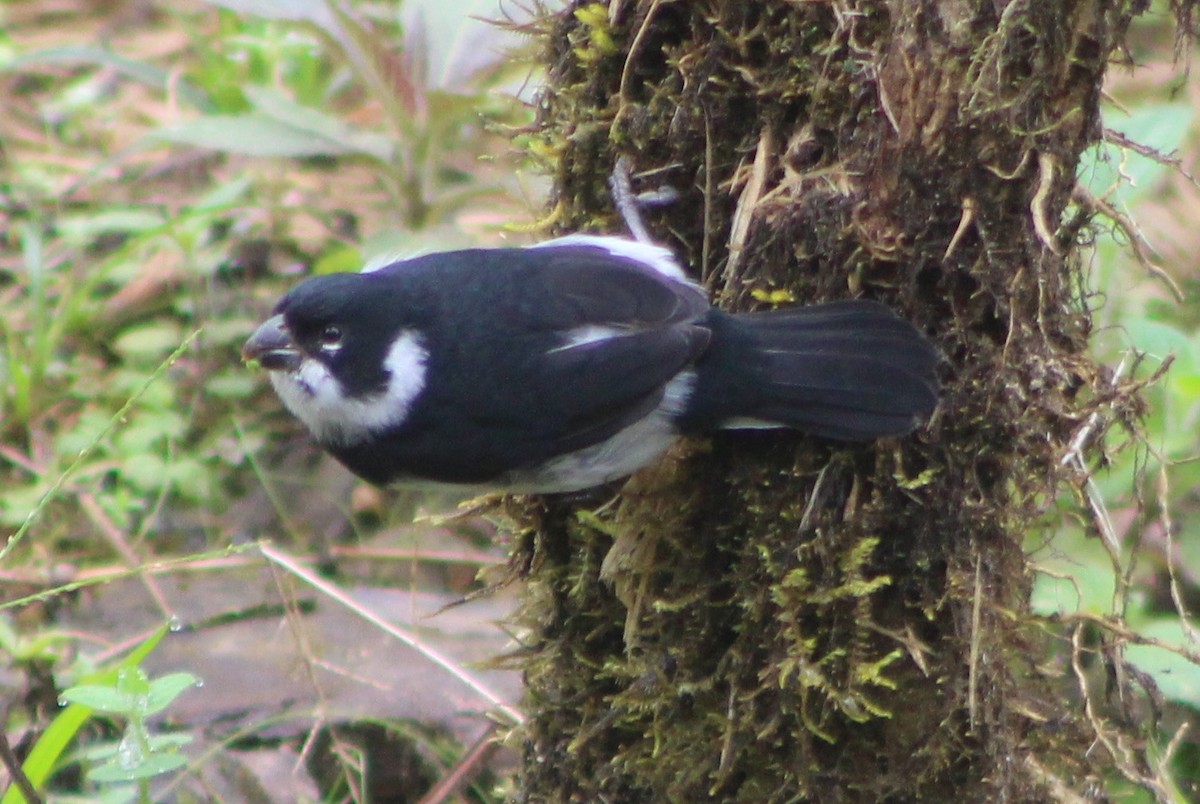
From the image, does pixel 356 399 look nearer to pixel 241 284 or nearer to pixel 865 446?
pixel 865 446

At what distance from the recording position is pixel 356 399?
2.85 meters

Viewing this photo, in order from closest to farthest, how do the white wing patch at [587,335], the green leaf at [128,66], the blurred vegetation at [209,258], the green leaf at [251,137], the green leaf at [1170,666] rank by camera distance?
1. the white wing patch at [587,335]
2. the green leaf at [1170,666]
3. the blurred vegetation at [209,258]
4. the green leaf at [251,137]
5. the green leaf at [128,66]

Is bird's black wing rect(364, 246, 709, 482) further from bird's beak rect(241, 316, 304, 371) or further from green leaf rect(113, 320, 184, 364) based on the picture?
green leaf rect(113, 320, 184, 364)

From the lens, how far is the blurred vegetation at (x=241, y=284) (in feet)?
12.5

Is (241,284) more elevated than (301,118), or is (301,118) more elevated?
(301,118)

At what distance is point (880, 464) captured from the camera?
250 cm

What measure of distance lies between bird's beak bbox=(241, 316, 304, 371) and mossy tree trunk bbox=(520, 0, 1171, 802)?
0.75m

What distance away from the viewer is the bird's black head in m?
2.81

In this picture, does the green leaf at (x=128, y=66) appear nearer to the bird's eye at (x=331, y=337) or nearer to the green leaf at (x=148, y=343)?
the green leaf at (x=148, y=343)

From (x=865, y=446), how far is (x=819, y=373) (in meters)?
0.19

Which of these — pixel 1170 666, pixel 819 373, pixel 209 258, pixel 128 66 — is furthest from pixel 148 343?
pixel 1170 666

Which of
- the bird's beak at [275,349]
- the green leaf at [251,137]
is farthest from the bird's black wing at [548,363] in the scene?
the green leaf at [251,137]

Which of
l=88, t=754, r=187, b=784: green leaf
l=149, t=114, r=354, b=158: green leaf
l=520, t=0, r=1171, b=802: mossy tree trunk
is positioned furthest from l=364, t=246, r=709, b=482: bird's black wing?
l=149, t=114, r=354, b=158: green leaf

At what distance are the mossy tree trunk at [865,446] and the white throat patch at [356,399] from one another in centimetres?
50
